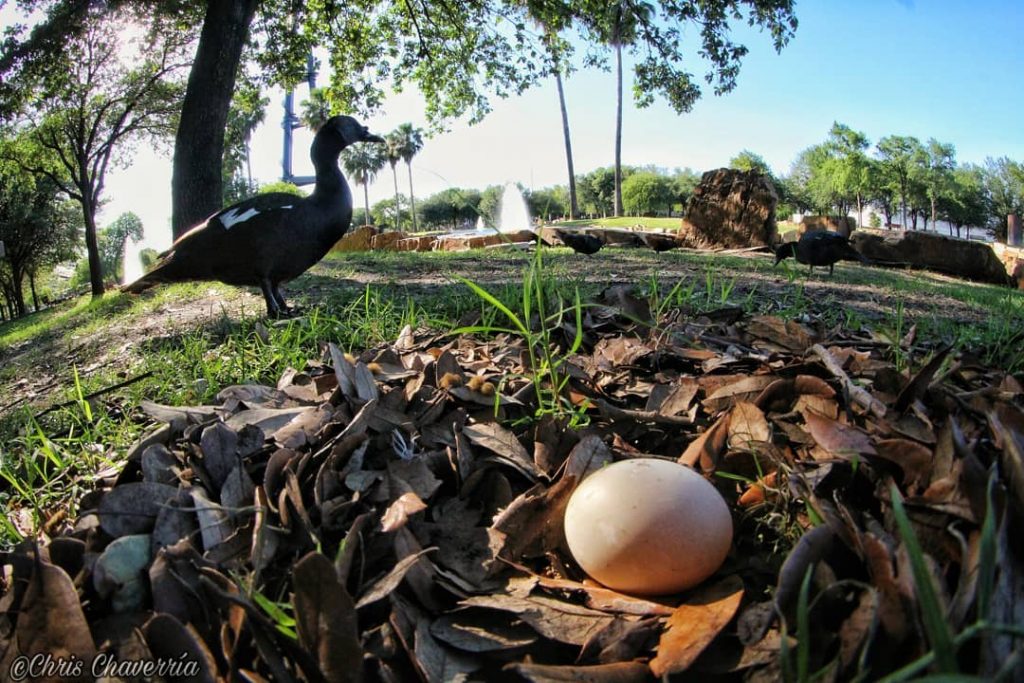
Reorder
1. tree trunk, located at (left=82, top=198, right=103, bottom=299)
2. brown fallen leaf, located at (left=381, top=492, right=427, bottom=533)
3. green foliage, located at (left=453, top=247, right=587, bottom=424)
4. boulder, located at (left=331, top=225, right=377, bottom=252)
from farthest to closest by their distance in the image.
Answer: tree trunk, located at (left=82, top=198, right=103, bottom=299) < boulder, located at (left=331, top=225, right=377, bottom=252) < green foliage, located at (left=453, top=247, right=587, bottom=424) < brown fallen leaf, located at (left=381, top=492, right=427, bottom=533)

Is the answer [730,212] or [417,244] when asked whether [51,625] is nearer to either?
[730,212]

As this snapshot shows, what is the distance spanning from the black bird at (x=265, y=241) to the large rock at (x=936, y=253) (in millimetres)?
9261

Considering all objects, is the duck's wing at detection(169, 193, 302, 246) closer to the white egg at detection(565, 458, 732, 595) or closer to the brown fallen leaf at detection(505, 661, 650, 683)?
the white egg at detection(565, 458, 732, 595)

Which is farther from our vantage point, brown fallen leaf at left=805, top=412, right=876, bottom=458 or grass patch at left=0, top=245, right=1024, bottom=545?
grass patch at left=0, top=245, right=1024, bottom=545

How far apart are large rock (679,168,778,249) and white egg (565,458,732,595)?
935cm

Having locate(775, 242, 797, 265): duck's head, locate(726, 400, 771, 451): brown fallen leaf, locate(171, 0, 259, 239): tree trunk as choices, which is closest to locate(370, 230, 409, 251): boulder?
locate(171, 0, 259, 239): tree trunk

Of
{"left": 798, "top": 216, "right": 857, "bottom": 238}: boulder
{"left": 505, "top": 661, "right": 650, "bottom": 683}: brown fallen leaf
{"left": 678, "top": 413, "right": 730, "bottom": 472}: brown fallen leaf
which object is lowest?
{"left": 505, "top": 661, "right": 650, "bottom": 683}: brown fallen leaf

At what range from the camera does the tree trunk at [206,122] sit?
709 centimetres

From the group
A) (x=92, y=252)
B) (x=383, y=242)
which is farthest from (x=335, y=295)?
(x=92, y=252)

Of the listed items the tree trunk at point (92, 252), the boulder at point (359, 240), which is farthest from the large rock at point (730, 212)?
the tree trunk at point (92, 252)

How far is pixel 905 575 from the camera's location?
0.89 meters

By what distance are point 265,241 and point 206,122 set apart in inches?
186

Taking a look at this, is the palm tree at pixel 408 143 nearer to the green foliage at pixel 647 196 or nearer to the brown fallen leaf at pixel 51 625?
the green foliage at pixel 647 196

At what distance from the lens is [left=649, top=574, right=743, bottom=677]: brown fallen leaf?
97cm
